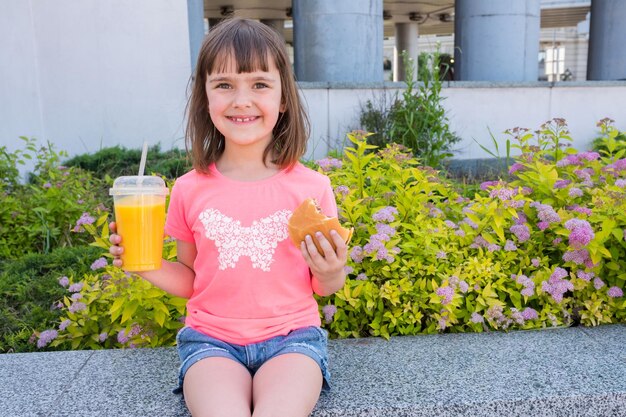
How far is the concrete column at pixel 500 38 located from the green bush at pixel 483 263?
4.80 meters

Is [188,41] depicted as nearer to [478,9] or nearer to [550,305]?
[478,9]

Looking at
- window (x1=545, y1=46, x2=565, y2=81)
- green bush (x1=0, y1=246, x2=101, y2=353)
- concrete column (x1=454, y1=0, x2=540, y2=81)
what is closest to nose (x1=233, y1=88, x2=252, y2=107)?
green bush (x1=0, y1=246, x2=101, y2=353)

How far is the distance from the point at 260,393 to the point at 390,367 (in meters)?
0.65

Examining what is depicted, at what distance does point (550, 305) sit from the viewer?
2.55 metres

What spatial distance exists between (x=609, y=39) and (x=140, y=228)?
8746 millimetres

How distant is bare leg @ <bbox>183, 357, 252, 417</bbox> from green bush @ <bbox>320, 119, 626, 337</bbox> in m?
0.72

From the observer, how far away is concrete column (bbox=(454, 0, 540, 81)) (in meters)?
7.21

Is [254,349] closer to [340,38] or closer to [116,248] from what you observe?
[116,248]

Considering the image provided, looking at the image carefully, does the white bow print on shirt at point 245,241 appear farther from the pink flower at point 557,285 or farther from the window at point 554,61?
the window at point 554,61

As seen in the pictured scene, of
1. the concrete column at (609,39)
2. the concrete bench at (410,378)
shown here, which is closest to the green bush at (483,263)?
the concrete bench at (410,378)

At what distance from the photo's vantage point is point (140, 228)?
159 centimetres

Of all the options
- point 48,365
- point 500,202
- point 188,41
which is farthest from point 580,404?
point 188,41

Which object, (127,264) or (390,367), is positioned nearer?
(127,264)

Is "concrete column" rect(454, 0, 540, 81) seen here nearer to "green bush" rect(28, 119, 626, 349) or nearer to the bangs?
"green bush" rect(28, 119, 626, 349)
